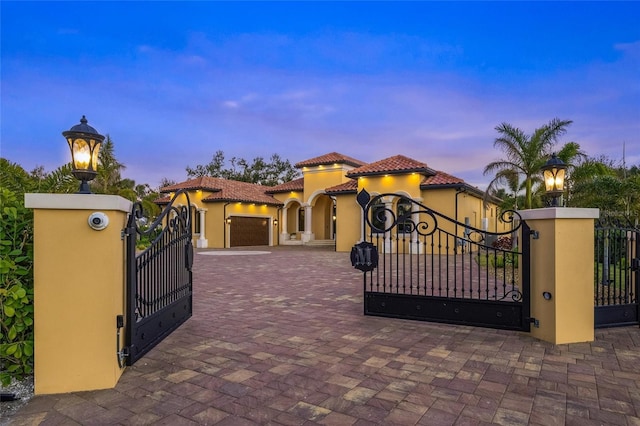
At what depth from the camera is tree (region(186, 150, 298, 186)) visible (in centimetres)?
4294

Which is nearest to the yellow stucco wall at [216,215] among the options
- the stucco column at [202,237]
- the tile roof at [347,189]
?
the stucco column at [202,237]

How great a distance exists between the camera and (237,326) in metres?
5.12

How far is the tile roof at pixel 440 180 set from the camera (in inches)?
718

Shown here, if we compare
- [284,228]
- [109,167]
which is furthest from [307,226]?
[109,167]

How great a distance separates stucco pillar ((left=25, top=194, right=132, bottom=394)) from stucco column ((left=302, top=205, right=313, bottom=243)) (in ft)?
78.7

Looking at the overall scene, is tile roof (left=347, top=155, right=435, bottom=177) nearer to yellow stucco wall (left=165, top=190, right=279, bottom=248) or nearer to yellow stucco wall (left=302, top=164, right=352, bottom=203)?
yellow stucco wall (left=302, top=164, right=352, bottom=203)

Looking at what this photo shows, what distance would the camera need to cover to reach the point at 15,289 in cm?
302

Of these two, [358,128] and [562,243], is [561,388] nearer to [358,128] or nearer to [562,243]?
[562,243]

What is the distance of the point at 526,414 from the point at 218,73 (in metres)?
19.0

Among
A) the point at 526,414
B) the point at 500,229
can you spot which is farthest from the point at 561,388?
the point at 500,229

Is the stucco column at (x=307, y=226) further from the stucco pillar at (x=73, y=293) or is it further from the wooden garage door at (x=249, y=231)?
the stucco pillar at (x=73, y=293)

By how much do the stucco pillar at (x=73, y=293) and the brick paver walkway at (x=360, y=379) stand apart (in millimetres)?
188

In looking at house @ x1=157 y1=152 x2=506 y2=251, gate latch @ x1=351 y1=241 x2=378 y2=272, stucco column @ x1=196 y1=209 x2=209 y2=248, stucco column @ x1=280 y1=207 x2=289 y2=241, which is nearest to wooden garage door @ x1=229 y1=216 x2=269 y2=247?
house @ x1=157 y1=152 x2=506 y2=251

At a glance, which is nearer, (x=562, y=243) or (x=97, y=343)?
(x=97, y=343)
